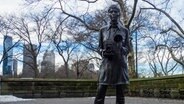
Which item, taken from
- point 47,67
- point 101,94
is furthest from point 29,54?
point 101,94

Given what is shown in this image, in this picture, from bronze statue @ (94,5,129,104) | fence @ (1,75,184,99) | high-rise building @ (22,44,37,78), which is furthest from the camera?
high-rise building @ (22,44,37,78)

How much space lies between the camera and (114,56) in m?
6.15

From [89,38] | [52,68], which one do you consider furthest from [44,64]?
[89,38]

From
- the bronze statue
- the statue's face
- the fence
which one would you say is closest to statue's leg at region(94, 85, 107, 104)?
the bronze statue

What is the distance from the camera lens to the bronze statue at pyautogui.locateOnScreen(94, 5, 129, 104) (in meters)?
6.13

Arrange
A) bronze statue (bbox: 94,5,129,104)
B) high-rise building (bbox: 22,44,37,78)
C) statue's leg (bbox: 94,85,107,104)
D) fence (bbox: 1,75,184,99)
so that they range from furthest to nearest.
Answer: high-rise building (bbox: 22,44,37,78)
fence (bbox: 1,75,184,99)
statue's leg (bbox: 94,85,107,104)
bronze statue (bbox: 94,5,129,104)

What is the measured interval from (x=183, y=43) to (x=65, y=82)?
61.5ft

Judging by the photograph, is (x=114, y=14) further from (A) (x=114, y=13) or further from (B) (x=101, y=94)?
(B) (x=101, y=94)

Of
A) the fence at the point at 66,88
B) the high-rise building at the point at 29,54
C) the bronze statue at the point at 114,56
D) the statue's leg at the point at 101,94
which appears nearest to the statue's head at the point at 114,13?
the bronze statue at the point at 114,56

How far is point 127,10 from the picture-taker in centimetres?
3484

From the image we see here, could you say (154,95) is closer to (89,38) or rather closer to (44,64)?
(89,38)

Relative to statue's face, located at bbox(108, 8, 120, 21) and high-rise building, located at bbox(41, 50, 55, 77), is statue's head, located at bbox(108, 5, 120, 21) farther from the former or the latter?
high-rise building, located at bbox(41, 50, 55, 77)

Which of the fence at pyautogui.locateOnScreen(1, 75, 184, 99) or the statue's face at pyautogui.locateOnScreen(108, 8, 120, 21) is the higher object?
the statue's face at pyautogui.locateOnScreen(108, 8, 120, 21)

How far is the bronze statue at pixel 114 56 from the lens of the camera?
20.1 feet
